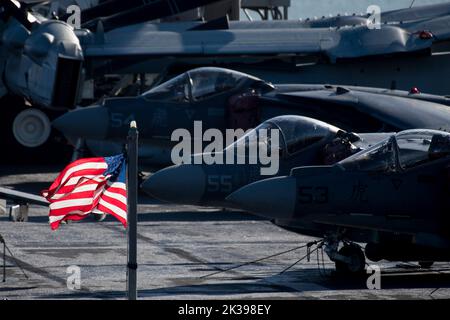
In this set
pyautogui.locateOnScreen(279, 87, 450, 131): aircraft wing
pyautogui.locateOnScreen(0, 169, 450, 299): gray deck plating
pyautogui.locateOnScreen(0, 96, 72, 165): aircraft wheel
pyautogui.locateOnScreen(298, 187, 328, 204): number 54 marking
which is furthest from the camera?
pyautogui.locateOnScreen(0, 96, 72, 165): aircraft wheel

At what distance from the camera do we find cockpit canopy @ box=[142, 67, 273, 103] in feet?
75.6

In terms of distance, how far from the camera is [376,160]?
14.9 m

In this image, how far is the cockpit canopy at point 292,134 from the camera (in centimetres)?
1712

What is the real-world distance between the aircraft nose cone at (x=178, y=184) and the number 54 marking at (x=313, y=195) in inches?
88.6

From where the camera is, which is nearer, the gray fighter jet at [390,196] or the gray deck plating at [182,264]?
the gray deck plating at [182,264]

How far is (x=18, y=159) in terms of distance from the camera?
32594mm

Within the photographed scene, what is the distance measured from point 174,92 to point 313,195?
361 inches

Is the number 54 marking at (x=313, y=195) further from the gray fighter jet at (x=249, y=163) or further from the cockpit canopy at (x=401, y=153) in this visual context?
the gray fighter jet at (x=249, y=163)

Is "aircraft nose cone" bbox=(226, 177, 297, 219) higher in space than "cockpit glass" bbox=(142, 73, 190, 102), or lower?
lower

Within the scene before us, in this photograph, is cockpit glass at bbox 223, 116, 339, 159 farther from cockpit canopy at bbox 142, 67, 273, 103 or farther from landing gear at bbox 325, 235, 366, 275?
cockpit canopy at bbox 142, 67, 273, 103

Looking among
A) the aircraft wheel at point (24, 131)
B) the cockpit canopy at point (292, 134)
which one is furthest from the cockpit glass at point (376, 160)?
the aircraft wheel at point (24, 131)

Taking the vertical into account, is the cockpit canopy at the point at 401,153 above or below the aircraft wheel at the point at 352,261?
above

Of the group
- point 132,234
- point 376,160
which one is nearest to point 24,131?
point 376,160

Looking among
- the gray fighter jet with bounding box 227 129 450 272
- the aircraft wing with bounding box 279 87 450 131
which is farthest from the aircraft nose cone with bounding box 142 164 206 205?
the aircraft wing with bounding box 279 87 450 131
